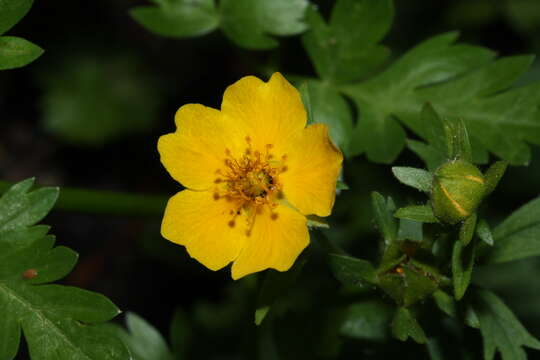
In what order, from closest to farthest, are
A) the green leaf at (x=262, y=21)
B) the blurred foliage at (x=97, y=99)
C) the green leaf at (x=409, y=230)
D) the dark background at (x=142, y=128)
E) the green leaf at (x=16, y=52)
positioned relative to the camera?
1. the green leaf at (x=16, y=52)
2. the green leaf at (x=409, y=230)
3. the green leaf at (x=262, y=21)
4. the dark background at (x=142, y=128)
5. the blurred foliage at (x=97, y=99)

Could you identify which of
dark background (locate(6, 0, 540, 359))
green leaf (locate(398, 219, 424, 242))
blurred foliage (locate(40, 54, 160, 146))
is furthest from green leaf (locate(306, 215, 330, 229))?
blurred foliage (locate(40, 54, 160, 146))

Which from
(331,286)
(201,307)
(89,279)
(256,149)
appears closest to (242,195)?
(256,149)

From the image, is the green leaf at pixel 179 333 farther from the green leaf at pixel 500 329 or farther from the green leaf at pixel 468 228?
the green leaf at pixel 468 228

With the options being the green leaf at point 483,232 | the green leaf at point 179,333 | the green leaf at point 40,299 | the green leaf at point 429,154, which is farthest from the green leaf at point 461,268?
the green leaf at point 179,333

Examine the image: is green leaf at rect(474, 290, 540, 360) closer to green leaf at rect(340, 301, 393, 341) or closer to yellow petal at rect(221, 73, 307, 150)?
green leaf at rect(340, 301, 393, 341)

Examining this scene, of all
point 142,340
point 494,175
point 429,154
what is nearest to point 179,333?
point 142,340

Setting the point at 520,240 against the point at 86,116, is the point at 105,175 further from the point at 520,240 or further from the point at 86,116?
the point at 520,240

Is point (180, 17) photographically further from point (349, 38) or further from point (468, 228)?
point (468, 228)
